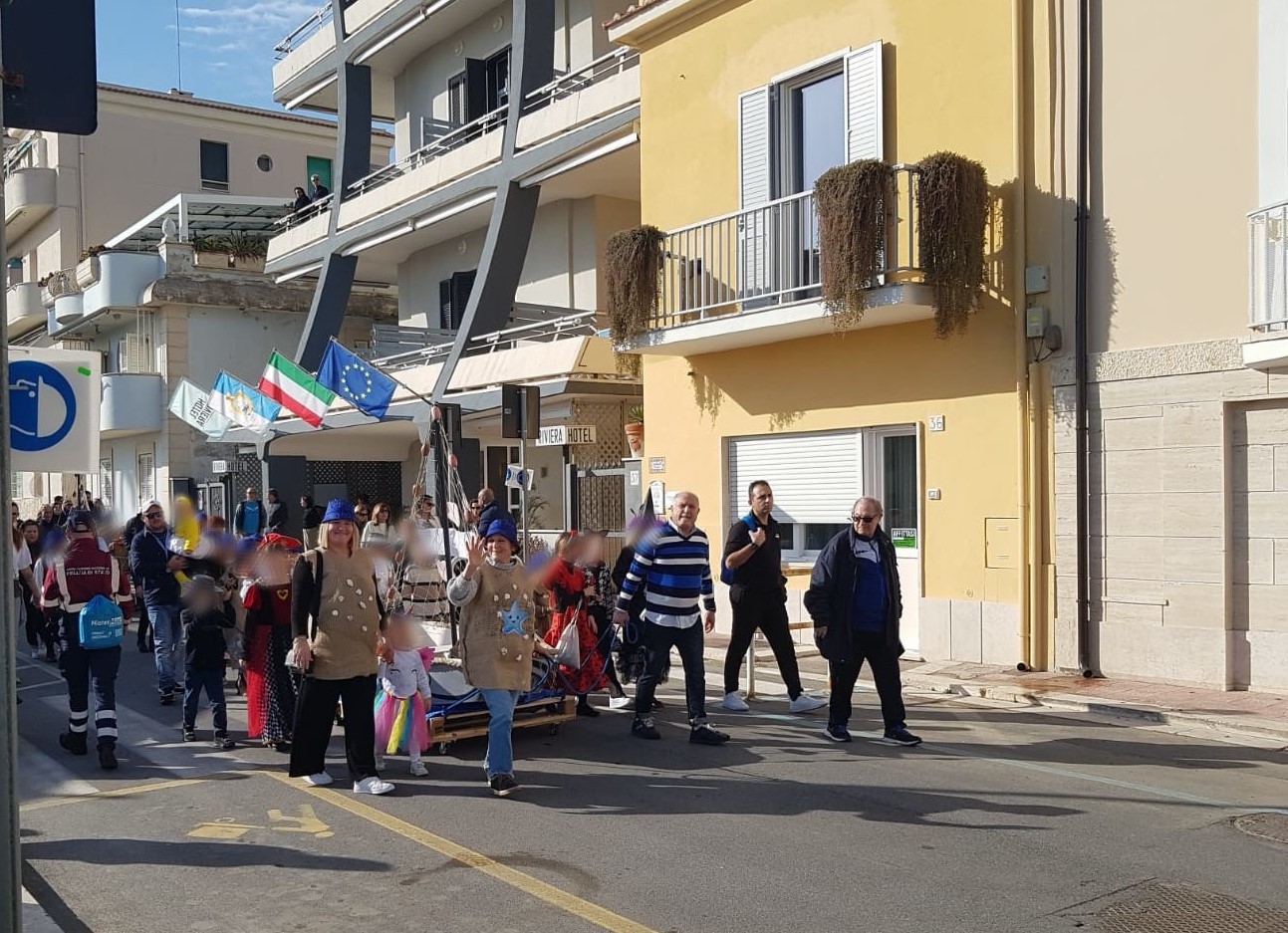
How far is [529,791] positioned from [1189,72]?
8506 mm

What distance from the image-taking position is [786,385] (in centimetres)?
1474

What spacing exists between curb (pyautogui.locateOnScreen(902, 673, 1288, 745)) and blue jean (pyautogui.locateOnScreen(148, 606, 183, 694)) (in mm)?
6608

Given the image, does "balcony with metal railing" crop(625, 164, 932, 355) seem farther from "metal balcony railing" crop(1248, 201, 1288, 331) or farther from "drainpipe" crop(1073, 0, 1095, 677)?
"metal balcony railing" crop(1248, 201, 1288, 331)

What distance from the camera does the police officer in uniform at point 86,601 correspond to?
336 inches

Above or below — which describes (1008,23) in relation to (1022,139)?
above

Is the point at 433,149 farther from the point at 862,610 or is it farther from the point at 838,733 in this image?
the point at 838,733

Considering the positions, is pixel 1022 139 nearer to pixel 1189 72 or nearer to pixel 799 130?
pixel 1189 72

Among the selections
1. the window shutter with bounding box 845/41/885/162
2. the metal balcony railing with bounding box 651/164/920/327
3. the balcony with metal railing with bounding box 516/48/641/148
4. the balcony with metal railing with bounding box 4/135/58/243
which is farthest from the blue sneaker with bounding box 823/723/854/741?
Result: the balcony with metal railing with bounding box 4/135/58/243

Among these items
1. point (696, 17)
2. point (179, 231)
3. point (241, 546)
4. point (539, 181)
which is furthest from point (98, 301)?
point (241, 546)

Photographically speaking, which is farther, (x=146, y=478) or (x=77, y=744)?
(x=146, y=478)

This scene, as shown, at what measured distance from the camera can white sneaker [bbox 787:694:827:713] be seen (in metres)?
10.3

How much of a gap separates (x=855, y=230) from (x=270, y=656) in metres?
6.94

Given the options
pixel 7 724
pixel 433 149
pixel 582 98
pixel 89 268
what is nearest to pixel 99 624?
pixel 7 724

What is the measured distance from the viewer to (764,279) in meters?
14.3
